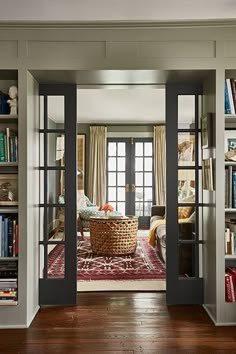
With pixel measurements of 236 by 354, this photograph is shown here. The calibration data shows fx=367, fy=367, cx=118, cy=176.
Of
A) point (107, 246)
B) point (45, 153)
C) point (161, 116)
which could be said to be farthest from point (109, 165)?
point (45, 153)

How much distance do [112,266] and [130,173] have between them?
177 inches

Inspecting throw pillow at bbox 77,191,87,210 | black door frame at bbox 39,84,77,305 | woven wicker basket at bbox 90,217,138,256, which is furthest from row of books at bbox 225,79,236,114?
throw pillow at bbox 77,191,87,210

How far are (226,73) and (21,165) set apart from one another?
206 centimetres

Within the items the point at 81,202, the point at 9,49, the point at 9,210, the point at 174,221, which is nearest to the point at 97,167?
the point at 81,202

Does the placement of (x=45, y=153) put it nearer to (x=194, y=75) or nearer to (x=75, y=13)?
(x=75, y=13)

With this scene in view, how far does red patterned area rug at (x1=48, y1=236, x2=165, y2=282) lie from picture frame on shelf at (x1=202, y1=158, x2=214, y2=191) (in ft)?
5.21

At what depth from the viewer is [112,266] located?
542cm

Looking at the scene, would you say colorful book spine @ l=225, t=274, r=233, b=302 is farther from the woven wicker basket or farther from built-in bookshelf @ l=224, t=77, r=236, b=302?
the woven wicker basket

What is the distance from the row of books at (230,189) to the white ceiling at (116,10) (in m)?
1.37

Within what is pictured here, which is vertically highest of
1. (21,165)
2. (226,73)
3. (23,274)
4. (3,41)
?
(3,41)

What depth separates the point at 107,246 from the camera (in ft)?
19.9

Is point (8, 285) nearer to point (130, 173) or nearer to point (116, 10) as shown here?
point (116, 10)

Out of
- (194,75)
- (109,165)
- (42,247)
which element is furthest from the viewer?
(109,165)

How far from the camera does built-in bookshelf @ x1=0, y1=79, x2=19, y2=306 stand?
3.29m
